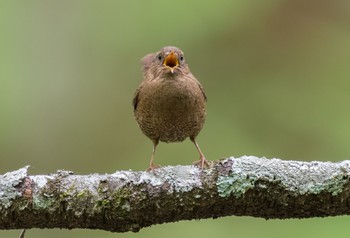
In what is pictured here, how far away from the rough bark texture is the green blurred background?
1298mm

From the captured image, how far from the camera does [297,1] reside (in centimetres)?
534

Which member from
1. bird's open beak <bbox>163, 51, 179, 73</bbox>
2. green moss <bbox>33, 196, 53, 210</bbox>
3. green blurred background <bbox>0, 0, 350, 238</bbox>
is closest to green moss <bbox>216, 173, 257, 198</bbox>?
green moss <bbox>33, 196, 53, 210</bbox>

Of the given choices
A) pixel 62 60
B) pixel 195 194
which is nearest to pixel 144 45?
pixel 62 60

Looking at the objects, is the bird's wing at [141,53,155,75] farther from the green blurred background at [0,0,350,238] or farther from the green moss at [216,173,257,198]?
the green moss at [216,173,257,198]

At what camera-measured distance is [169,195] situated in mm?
3305

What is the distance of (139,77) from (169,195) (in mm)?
2572

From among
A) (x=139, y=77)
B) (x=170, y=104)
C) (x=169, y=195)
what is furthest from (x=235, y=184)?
(x=139, y=77)

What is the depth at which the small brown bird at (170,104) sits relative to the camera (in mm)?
4391

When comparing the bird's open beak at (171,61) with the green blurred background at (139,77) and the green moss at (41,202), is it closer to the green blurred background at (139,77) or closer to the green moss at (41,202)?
the green blurred background at (139,77)

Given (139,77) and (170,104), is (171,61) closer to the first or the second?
(170,104)

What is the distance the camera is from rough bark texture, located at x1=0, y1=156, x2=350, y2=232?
3252mm

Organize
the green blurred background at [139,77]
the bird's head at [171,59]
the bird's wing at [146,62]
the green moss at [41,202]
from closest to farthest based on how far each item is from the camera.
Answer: the green moss at [41,202] → the bird's head at [171,59] → the bird's wing at [146,62] → the green blurred background at [139,77]

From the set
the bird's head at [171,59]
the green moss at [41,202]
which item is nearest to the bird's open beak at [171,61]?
the bird's head at [171,59]

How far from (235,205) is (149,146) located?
209 centimetres
